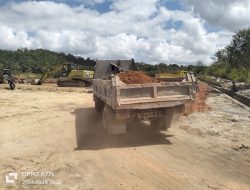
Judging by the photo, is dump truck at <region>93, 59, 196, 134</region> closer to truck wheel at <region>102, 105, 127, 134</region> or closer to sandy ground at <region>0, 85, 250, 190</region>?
truck wheel at <region>102, 105, 127, 134</region>

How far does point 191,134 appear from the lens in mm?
11188

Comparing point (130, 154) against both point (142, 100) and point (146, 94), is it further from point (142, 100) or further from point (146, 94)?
point (146, 94)

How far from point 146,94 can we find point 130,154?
1748 millimetres

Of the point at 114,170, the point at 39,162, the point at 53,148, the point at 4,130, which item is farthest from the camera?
the point at 4,130

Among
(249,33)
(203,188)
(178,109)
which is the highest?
(249,33)

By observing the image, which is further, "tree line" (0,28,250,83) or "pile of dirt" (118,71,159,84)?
"tree line" (0,28,250,83)

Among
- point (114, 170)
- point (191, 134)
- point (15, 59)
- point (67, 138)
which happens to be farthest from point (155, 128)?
point (15, 59)

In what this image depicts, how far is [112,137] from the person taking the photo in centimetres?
1071

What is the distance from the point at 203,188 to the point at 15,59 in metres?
110

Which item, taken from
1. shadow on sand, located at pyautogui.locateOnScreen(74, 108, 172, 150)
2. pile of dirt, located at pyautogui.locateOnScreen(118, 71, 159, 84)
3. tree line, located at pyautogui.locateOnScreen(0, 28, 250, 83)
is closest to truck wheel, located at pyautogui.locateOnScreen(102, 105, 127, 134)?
shadow on sand, located at pyautogui.locateOnScreen(74, 108, 172, 150)

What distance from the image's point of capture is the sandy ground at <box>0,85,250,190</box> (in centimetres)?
707

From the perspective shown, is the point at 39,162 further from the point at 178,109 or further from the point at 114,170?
the point at 178,109

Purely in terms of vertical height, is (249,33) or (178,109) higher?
(249,33)

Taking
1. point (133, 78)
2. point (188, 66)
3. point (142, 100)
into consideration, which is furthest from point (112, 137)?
point (188, 66)
